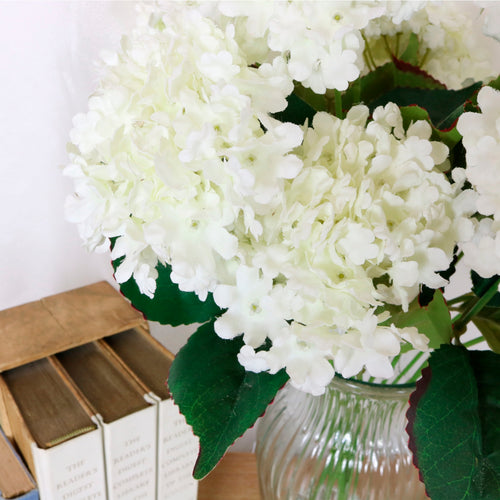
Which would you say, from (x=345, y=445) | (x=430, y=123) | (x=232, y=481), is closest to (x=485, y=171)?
(x=430, y=123)

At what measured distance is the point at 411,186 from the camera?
35 centimetres

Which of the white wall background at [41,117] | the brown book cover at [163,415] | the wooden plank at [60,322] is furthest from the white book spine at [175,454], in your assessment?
the white wall background at [41,117]

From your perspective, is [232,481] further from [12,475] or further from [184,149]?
[184,149]

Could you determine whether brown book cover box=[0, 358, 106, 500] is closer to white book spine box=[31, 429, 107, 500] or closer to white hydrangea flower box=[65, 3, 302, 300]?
white book spine box=[31, 429, 107, 500]

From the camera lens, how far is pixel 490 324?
441mm

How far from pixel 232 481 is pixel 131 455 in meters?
0.22

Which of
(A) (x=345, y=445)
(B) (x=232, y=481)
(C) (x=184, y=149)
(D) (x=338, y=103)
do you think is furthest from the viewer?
(B) (x=232, y=481)

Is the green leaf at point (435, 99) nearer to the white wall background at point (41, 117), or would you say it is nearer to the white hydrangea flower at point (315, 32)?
the white hydrangea flower at point (315, 32)

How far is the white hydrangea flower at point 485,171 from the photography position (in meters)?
0.32

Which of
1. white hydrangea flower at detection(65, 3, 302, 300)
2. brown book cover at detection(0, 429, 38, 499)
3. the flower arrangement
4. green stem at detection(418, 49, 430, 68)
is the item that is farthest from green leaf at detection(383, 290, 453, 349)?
→ brown book cover at detection(0, 429, 38, 499)

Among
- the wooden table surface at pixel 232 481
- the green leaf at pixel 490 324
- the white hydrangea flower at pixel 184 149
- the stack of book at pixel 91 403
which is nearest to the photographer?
→ the white hydrangea flower at pixel 184 149

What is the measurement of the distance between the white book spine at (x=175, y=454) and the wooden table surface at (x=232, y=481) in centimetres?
6

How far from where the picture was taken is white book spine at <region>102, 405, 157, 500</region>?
0.55 meters

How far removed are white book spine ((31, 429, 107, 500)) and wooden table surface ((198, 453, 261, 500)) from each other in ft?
0.69
